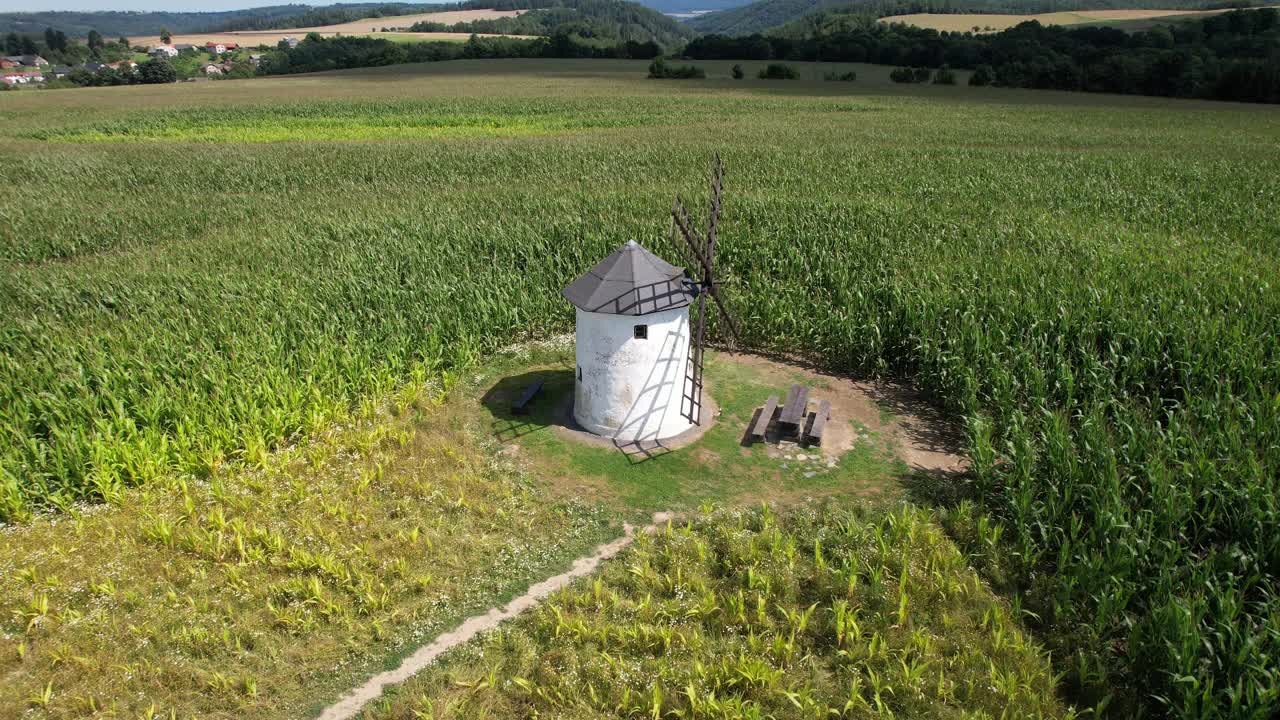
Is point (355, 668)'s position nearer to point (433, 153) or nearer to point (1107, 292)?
point (1107, 292)

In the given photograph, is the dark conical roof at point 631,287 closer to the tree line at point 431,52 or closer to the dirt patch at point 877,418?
the dirt patch at point 877,418

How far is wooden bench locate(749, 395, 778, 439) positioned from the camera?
1130 cm

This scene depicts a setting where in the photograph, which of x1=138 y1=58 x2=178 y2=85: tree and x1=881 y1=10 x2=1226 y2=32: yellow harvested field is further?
x1=881 y1=10 x2=1226 y2=32: yellow harvested field

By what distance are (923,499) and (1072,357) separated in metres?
4.75

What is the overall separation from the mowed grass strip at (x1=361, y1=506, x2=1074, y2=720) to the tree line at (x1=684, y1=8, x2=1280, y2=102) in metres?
71.3

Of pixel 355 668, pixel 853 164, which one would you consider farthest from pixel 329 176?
pixel 355 668

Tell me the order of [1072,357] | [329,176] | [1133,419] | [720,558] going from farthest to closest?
1. [329,176]
2. [1072,357]
3. [1133,419]
4. [720,558]

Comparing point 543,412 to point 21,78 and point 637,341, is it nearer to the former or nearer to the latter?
point 637,341

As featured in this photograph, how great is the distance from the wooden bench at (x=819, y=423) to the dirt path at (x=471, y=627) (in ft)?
9.65

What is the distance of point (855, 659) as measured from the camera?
7016 mm

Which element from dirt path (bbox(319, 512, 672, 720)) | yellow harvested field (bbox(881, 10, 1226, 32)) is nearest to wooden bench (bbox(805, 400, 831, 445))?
dirt path (bbox(319, 512, 672, 720))

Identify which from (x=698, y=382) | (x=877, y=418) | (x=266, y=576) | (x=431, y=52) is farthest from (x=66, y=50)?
(x=877, y=418)

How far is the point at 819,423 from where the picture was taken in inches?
445

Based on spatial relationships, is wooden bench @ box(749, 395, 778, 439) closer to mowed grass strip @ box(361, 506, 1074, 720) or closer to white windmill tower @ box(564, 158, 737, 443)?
white windmill tower @ box(564, 158, 737, 443)
